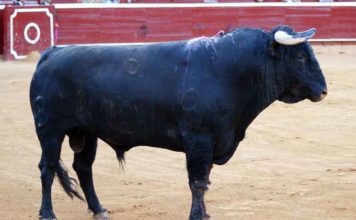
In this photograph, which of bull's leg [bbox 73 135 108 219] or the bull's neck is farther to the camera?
bull's leg [bbox 73 135 108 219]

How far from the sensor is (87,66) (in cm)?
520

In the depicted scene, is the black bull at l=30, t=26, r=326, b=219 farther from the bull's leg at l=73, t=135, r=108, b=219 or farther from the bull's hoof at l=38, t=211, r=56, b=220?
the bull's leg at l=73, t=135, r=108, b=219

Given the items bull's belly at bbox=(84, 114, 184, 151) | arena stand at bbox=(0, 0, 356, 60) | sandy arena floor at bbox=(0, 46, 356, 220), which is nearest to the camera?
bull's belly at bbox=(84, 114, 184, 151)

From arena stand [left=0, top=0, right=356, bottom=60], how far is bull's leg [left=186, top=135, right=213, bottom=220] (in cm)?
1104

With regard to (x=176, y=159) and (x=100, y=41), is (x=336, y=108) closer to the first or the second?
(x=176, y=159)

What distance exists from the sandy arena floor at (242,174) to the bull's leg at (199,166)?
677mm

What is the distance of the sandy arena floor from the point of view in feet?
18.9

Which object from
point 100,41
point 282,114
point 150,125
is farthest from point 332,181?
point 100,41

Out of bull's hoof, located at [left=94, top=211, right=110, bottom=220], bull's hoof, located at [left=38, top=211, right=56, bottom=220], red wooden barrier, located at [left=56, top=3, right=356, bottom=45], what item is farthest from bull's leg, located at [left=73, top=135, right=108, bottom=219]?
red wooden barrier, located at [left=56, top=3, right=356, bottom=45]

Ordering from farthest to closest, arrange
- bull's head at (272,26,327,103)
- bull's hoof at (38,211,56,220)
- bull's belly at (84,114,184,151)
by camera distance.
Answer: bull's hoof at (38,211,56,220)
bull's belly at (84,114,184,151)
bull's head at (272,26,327,103)

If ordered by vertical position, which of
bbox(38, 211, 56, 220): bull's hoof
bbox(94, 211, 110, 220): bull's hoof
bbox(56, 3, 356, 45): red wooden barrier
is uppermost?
bbox(38, 211, 56, 220): bull's hoof

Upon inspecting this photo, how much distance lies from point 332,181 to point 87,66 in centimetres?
244

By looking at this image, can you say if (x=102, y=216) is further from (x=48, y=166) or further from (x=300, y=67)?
(x=300, y=67)

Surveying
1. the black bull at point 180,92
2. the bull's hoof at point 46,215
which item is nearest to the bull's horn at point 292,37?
the black bull at point 180,92
